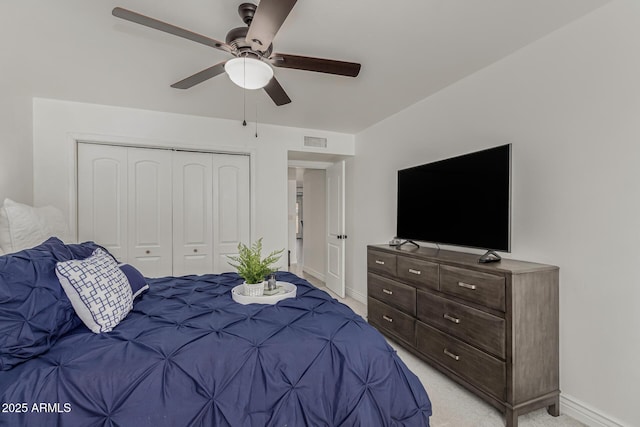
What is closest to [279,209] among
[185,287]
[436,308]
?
[185,287]

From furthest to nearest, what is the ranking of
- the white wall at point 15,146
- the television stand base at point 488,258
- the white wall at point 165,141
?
1. the white wall at point 165,141
2. the white wall at point 15,146
3. the television stand base at point 488,258

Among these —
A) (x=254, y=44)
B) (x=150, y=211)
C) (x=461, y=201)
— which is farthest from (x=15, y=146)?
(x=461, y=201)

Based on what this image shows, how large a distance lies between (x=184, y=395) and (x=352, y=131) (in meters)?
3.78

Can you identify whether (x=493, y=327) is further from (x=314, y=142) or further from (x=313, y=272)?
(x=313, y=272)

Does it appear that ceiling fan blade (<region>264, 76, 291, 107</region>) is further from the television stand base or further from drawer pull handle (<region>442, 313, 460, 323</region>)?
drawer pull handle (<region>442, 313, 460, 323</region>)

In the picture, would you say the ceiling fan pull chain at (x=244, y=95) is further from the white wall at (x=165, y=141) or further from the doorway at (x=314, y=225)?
the doorway at (x=314, y=225)

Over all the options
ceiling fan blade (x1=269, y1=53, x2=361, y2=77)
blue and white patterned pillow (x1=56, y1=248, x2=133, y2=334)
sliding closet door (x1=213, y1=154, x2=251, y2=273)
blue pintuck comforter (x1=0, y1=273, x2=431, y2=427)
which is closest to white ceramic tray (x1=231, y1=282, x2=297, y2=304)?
blue pintuck comforter (x1=0, y1=273, x2=431, y2=427)

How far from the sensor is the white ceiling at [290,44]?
1.73m

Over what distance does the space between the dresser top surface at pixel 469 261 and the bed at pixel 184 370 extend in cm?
95

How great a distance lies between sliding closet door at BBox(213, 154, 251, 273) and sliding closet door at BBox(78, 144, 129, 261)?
99cm

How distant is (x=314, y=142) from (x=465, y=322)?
2965 mm

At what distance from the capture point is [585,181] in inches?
71.8

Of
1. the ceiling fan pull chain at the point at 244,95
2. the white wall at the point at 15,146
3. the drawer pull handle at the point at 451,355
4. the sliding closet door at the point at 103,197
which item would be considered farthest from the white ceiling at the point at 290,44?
the drawer pull handle at the point at 451,355

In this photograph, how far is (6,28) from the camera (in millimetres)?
1898
